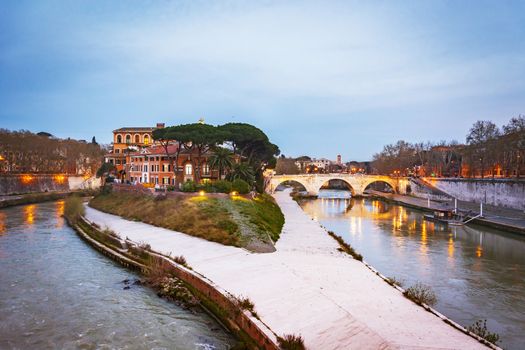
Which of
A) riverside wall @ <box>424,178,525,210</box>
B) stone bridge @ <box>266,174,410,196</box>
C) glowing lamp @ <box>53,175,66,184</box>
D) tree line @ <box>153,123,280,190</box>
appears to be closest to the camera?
tree line @ <box>153,123,280,190</box>

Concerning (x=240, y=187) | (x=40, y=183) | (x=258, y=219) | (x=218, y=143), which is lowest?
(x=258, y=219)

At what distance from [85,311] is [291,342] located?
8880mm

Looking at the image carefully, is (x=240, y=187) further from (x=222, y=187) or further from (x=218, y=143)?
(x=218, y=143)

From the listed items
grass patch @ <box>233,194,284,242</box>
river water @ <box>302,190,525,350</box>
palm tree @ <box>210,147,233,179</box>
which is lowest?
river water @ <box>302,190,525,350</box>

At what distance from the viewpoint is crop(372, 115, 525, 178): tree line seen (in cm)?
5180

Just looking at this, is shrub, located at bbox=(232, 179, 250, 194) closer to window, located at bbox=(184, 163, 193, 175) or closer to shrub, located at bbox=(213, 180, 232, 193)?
shrub, located at bbox=(213, 180, 232, 193)

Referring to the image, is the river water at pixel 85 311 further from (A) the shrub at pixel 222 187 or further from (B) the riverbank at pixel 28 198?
(B) the riverbank at pixel 28 198

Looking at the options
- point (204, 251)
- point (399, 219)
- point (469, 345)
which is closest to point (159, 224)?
point (204, 251)

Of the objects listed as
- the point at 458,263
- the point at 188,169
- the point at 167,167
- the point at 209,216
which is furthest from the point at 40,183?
the point at 458,263

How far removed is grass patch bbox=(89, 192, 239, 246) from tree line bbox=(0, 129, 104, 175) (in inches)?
1201

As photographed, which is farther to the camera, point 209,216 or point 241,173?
point 241,173

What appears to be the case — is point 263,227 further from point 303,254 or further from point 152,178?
point 152,178

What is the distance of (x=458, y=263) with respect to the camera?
76.2 ft

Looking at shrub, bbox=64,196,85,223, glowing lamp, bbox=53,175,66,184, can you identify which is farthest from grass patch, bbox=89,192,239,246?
glowing lamp, bbox=53,175,66,184
